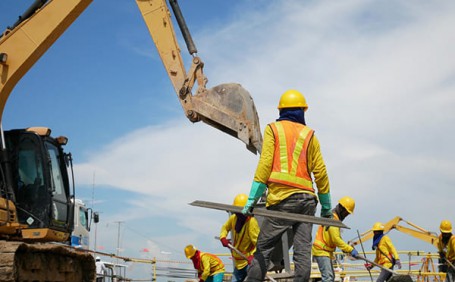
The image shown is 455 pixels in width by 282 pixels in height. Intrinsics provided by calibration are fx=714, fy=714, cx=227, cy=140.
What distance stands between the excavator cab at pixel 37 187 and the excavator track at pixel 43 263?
0.27 meters

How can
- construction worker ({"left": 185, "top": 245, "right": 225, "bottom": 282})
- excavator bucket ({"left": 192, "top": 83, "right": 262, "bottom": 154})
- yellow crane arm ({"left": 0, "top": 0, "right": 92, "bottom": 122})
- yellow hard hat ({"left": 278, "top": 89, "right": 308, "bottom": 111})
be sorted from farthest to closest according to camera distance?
construction worker ({"left": 185, "top": 245, "right": 225, "bottom": 282}) → yellow crane arm ({"left": 0, "top": 0, "right": 92, "bottom": 122}) → excavator bucket ({"left": 192, "top": 83, "right": 262, "bottom": 154}) → yellow hard hat ({"left": 278, "top": 89, "right": 308, "bottom": 111})

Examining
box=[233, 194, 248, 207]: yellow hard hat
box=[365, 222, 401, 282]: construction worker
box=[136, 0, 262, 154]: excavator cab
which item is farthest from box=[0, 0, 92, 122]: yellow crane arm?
box=[365, 222, 401, 282]: construction worker

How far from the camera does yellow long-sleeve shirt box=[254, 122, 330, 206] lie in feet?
22.5

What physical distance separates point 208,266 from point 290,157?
22.9 feet

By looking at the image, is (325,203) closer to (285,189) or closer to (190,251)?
(285,189)

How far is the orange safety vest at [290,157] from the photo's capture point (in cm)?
686

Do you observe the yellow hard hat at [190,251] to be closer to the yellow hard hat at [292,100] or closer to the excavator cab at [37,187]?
the excavator cab at [37,187]


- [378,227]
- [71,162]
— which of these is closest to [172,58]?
[71,162]

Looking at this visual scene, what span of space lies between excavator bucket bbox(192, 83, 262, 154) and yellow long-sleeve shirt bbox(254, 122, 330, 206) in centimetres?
489

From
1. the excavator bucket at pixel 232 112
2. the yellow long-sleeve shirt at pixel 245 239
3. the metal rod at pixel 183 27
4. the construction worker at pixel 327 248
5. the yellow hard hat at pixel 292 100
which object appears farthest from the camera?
the metal rod at pixel 183 27

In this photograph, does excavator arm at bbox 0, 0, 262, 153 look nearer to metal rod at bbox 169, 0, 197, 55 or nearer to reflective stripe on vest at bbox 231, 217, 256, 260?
metal rod at bbox 169, 0, 197, 55

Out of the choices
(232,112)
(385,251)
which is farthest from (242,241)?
(385,251)

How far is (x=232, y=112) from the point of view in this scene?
12156 mm

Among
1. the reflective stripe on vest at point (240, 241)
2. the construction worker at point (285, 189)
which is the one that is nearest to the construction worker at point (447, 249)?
the reflective stripe on vest at point (240, 241)
